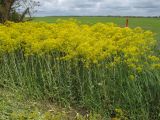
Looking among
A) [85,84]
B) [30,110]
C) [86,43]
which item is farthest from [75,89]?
[30,110]

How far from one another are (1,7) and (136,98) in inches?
250

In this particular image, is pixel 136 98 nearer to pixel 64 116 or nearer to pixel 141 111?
pixel 141 111

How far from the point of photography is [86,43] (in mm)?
9266

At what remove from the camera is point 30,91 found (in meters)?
9.48

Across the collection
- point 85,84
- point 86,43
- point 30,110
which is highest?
point 86,43

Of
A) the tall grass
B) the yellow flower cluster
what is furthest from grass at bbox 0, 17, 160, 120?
the yellow flower cluster

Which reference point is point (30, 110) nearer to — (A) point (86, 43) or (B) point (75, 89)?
(B) point (75, 89)

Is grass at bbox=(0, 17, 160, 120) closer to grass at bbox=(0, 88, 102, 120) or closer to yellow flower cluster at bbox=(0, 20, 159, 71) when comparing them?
grass at bbox=(0, 88, 102, 120)

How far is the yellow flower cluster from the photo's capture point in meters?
9.09

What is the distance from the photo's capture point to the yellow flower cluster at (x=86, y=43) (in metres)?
9.09

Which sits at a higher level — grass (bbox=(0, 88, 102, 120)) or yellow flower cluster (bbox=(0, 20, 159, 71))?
yellow flower cluster (bbox=(0, 20, 159, 71))

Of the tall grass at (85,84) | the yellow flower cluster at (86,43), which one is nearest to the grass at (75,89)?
the tall grass at (85,84)

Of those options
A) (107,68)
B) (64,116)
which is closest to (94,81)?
(107,68)

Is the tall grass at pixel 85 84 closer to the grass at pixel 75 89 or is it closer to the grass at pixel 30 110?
the grass at pixel 75 89
